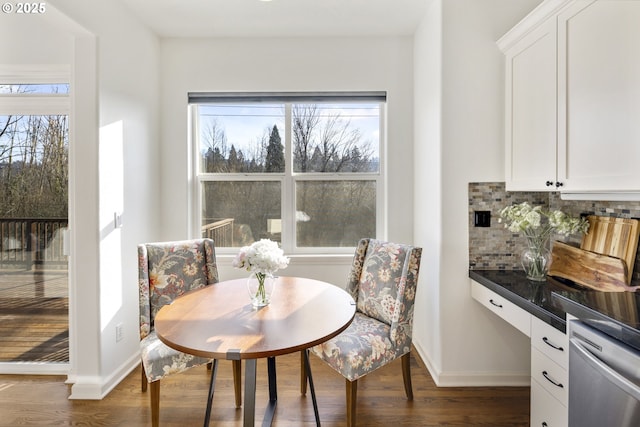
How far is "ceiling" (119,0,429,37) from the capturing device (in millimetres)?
2295

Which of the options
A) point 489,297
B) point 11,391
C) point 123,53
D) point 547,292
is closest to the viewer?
point 547,292

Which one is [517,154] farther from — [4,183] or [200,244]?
[4,183]

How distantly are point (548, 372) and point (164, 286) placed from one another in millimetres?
2127

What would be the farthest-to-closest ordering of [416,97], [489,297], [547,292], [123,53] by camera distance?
[416,97], [123,53], [489,297], [547,292]

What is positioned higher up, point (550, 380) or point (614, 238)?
point (614, 238)

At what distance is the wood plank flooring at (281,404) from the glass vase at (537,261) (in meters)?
0.83

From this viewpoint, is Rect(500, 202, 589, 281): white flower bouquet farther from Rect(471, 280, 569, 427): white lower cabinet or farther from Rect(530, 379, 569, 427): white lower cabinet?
Rect(530, 379, 569, 427): white lower cabinet

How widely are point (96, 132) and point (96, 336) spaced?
133cm

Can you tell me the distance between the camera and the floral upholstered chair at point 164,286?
166 centimetres

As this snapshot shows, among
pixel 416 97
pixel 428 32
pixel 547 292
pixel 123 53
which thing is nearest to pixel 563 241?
pixel 547 292

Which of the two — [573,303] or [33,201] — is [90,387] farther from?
[573,303]

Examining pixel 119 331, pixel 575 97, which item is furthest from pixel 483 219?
pixel 119 331

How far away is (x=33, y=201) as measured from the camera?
2.20m

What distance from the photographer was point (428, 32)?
2.35 meters
